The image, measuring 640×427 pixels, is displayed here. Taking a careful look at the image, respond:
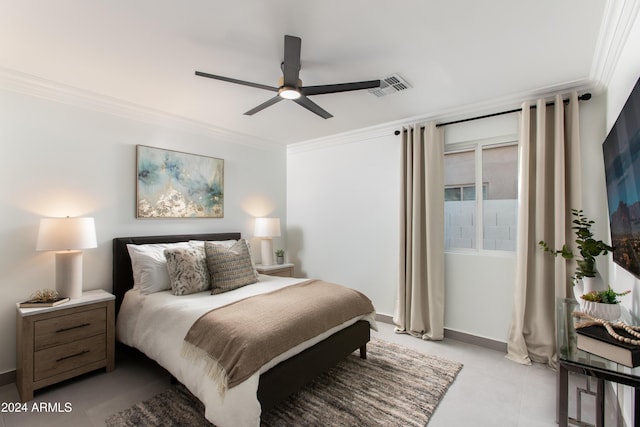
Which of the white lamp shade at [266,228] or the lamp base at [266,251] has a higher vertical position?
the white lamp shade at [266,228]

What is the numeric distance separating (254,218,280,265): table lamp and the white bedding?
104cm

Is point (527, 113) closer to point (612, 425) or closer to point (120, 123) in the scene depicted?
point (612, 425)

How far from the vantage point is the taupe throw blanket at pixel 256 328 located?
176cm

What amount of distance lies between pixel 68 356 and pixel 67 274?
2.13ft

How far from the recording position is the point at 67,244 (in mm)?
2453

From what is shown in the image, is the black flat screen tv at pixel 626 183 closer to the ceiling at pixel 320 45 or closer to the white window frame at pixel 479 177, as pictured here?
the ceiling at pixel 320 45

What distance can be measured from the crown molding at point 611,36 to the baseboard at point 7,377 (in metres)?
4.86

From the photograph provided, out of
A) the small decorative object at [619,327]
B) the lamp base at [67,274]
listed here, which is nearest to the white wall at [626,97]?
the small decorative object at [619,327]

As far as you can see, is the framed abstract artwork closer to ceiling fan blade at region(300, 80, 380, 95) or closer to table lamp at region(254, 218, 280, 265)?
table lamp at region(254, 218, 280, 265)

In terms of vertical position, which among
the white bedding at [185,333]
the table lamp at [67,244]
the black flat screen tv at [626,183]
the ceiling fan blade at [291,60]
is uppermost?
the ceiling fan blade at [291,60]

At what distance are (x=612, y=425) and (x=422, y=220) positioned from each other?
6.98ft

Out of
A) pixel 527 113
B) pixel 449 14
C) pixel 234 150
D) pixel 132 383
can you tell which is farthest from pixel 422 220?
pixel 132 383

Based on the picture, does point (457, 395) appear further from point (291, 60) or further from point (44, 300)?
point (44, 300)

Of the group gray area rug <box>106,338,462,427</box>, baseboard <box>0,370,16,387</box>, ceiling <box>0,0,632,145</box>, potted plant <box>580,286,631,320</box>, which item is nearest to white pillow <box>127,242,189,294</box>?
gray area rug <box>106,338,462,427</box>
